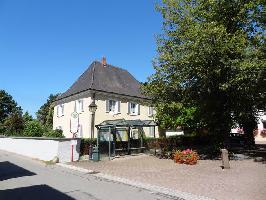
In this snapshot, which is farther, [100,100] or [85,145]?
[100,100]

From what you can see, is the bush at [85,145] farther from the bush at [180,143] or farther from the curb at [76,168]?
the bush at [180,143]

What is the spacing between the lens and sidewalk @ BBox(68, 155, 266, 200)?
11.4 metres

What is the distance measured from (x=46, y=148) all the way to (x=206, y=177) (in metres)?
14.2

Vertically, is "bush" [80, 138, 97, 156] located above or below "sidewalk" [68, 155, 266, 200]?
above

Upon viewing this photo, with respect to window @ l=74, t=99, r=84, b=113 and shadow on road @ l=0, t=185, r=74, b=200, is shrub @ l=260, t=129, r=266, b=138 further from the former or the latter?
shadow on road @ l=0, t=185, r=74, b=200

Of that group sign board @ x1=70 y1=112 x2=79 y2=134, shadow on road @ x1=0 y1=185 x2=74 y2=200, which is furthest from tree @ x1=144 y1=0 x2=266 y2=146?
shadow on road @ x1=0 y1=185 x2=74 y2=200

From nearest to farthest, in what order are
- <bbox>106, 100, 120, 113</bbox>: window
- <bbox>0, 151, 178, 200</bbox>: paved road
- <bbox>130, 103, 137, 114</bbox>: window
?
<bbox>0, 151, 178, 200</bbox>: paved road → <bbox>106, 100, 120, 113</bbox>: window → <bbox>130, 103, 137, 114</bbox>: window

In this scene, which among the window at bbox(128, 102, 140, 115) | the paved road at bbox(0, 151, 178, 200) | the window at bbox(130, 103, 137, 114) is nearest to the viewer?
the paved road at bbox(0, 151, 178, 200)

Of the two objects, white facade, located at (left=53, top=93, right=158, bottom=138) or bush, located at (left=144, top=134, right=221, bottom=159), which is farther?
white facade, located at (left=53, top=93, right=158, bottom=138)

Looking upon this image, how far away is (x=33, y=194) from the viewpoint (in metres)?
11.0

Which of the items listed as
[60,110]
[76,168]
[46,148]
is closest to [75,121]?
[46,148]

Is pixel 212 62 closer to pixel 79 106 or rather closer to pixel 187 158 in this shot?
pixel 187 158

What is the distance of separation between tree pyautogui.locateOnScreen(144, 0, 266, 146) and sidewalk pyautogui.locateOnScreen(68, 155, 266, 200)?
5460 millimetres

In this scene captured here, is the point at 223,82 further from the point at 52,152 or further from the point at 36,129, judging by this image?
the point at 36,129
